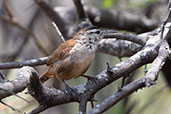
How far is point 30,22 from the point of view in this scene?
605 centimetres

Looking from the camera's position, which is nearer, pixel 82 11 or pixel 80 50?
pixel 80 50

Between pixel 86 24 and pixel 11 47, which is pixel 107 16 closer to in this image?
pixel 86 24

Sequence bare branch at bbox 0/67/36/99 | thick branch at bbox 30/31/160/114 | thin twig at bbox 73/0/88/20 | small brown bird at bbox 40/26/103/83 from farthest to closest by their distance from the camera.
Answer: thin twig at bbox 73/0/88/20, small brown bird at bbox 40/26/103/83, thick branch at bbox 30/31/160/114, bare branch at bbox 0/67/36/99

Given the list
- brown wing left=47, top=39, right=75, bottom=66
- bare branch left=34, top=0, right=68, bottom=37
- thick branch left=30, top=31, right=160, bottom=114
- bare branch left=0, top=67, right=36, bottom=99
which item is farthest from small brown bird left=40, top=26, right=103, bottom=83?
bare branch left=34, top=0, right=68, bottom=37

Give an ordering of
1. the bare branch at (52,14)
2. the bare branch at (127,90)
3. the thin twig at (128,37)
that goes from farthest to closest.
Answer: the bare branch at (52,14)
the thin twig at (128,37)
the bare branch at (127,90)

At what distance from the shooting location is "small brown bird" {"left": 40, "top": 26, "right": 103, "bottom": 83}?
3.05m

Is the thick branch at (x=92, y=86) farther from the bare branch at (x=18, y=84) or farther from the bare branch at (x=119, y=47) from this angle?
the bare branch at (x=119, y=47)

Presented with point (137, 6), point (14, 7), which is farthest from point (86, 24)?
point (14, 7)

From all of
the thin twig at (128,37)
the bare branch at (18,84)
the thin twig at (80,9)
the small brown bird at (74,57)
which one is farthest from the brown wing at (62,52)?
the thin twig at (80,9)

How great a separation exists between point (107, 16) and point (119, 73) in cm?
277

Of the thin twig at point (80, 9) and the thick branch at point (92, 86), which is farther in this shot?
the thin twig at point (80, 9)

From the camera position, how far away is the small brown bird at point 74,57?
3.05 meters

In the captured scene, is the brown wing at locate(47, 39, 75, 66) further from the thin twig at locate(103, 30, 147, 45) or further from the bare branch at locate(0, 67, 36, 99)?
the bare branch at locate(0, 67, 36, 99)

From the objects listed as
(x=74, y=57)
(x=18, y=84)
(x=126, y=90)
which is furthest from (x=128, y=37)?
(x=18, y=84)
